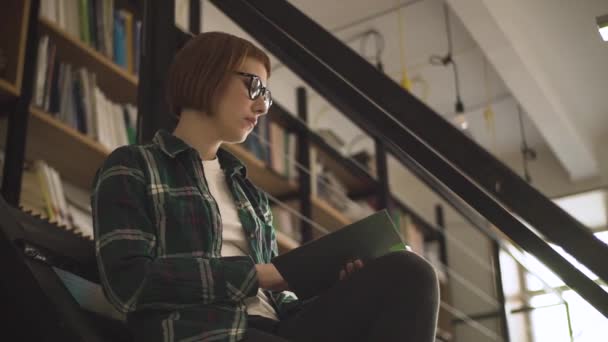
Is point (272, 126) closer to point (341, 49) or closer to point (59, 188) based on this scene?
point (59, 188)

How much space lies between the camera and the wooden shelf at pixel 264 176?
3.00 m

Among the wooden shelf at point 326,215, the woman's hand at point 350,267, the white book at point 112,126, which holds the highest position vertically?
the wooden shelf at point 326,215

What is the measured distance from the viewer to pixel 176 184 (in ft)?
3.61

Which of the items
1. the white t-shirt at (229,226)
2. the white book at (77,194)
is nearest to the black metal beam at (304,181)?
the white book at (77,194)

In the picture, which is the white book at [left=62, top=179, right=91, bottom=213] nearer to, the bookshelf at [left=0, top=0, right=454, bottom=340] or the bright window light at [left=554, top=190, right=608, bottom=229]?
the bookshelf at [left=0, top=0, right=454, bottom=340]

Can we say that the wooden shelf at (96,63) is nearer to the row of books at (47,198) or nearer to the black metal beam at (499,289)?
the row of books at (47,198)

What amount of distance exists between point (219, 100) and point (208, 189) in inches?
5.8

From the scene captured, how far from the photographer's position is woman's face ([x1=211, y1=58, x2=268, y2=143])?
1.18 m

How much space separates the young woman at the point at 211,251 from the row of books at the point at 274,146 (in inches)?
73.9

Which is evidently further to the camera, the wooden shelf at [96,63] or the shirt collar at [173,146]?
the wooden shelf at [96,63]

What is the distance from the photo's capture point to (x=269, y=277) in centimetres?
100

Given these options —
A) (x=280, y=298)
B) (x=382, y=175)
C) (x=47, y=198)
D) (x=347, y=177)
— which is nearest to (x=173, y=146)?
(x=280, y=298)

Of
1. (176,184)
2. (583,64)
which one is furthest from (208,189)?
(583,64)

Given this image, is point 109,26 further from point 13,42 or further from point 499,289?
point 499,289
